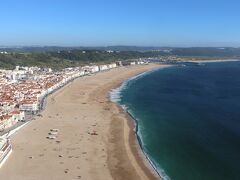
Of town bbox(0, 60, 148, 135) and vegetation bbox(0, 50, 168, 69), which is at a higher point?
town bbox(0, 60, 148, 135)

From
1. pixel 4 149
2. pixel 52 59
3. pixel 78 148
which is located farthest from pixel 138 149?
pixel 52 59

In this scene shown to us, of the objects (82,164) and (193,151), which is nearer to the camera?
(82,164)

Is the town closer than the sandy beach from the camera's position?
No

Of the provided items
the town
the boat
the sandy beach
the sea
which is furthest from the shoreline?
the town

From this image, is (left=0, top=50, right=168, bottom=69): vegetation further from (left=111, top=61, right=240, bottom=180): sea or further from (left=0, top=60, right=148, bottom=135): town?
(left=111, top=61, right=240, bottom=180): sea

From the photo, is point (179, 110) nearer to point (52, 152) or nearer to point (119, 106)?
point (119, 106)

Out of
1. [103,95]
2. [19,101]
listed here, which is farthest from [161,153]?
[103,95]

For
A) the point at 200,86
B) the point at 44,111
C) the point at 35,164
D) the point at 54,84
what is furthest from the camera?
the point at 200,86
